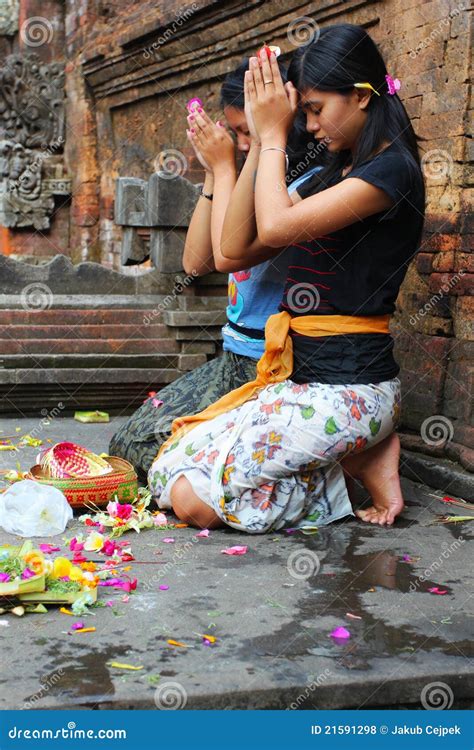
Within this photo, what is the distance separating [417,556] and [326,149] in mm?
1582

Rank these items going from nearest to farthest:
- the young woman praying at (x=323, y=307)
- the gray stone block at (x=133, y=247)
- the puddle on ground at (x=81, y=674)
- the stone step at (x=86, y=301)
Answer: the puddle on ground at (x=81, y=674), the young woman praying at (x=323, y=307), the stone step at (x=86, y=301), the gray stone block at (x=133, y=247)

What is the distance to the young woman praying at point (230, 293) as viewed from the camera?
13.5 feet

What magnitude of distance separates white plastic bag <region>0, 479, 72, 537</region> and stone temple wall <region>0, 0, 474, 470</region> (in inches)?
72.7

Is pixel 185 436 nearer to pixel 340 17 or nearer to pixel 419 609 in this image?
pixel 419 609

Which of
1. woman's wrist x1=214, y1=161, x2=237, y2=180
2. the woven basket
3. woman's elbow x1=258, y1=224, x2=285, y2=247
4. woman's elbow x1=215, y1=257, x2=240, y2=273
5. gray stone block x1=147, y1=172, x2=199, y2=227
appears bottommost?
the woven basket

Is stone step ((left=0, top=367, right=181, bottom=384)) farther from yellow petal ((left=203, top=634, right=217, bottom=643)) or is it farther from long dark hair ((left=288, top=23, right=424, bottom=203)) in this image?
yellow petal ((left=203, top=634, right=217, bottom=643))

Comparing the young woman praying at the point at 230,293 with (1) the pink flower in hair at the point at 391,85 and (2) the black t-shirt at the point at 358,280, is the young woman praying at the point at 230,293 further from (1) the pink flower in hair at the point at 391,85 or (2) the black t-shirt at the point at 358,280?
(1) the pink flower in hair at the point at 391,85

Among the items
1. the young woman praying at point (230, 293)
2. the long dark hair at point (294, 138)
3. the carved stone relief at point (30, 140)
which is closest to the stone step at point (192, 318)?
the young woman praying at point (230, 293)

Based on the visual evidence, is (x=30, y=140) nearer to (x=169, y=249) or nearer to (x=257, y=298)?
(x=169, y=249)

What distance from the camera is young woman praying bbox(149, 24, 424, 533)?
351 cm

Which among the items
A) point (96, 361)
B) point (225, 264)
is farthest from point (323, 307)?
point (96, 361)

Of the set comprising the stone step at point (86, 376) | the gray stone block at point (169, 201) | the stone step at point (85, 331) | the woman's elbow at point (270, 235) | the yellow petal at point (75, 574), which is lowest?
the yellow petal at point (75, 574)

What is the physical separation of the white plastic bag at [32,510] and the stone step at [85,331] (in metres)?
2.06

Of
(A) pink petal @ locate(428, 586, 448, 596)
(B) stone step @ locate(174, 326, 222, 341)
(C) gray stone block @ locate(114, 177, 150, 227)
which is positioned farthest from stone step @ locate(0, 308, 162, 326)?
(A) pink petal @ locate(428, 586, 448, 596)
